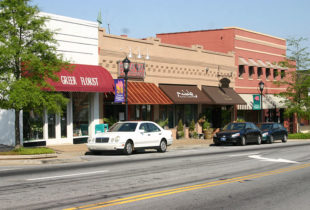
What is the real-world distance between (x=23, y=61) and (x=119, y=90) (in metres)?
8.82

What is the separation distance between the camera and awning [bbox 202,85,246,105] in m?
35.2

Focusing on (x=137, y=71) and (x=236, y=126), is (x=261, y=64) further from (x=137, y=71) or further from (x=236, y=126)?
(x=137, y=71)

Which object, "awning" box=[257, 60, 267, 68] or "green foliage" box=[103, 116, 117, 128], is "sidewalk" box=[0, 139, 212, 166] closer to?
"green foliage" box=[103, 116, 117, 128]

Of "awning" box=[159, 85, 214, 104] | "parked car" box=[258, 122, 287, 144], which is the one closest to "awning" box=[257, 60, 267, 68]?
"awning" box=[159, 85, 214, 104]

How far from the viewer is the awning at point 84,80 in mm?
22641

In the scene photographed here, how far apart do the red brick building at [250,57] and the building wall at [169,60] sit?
1716 millimetres

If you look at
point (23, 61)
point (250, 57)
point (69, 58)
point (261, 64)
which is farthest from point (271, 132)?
point (23, 61)

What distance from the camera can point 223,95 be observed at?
37062mm

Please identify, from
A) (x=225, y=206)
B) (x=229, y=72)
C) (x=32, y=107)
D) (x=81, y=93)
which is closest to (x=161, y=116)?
(x=81, y=93)

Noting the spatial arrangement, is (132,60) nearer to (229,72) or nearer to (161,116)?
(161,116)

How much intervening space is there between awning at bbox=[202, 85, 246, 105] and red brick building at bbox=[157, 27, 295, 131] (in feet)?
6.19

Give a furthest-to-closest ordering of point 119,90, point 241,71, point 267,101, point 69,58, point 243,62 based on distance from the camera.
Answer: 1. point 267,101
2. point 241,71
3. point 243,62
4. point 119,90
5. point 69,58

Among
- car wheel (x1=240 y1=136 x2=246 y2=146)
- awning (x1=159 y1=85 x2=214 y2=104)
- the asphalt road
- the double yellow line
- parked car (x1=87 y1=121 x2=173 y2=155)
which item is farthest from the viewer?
awning (x1=159 y1=85 x2=214 y2=104)

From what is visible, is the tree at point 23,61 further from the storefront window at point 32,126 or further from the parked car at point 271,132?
the parked car at point 271,132
